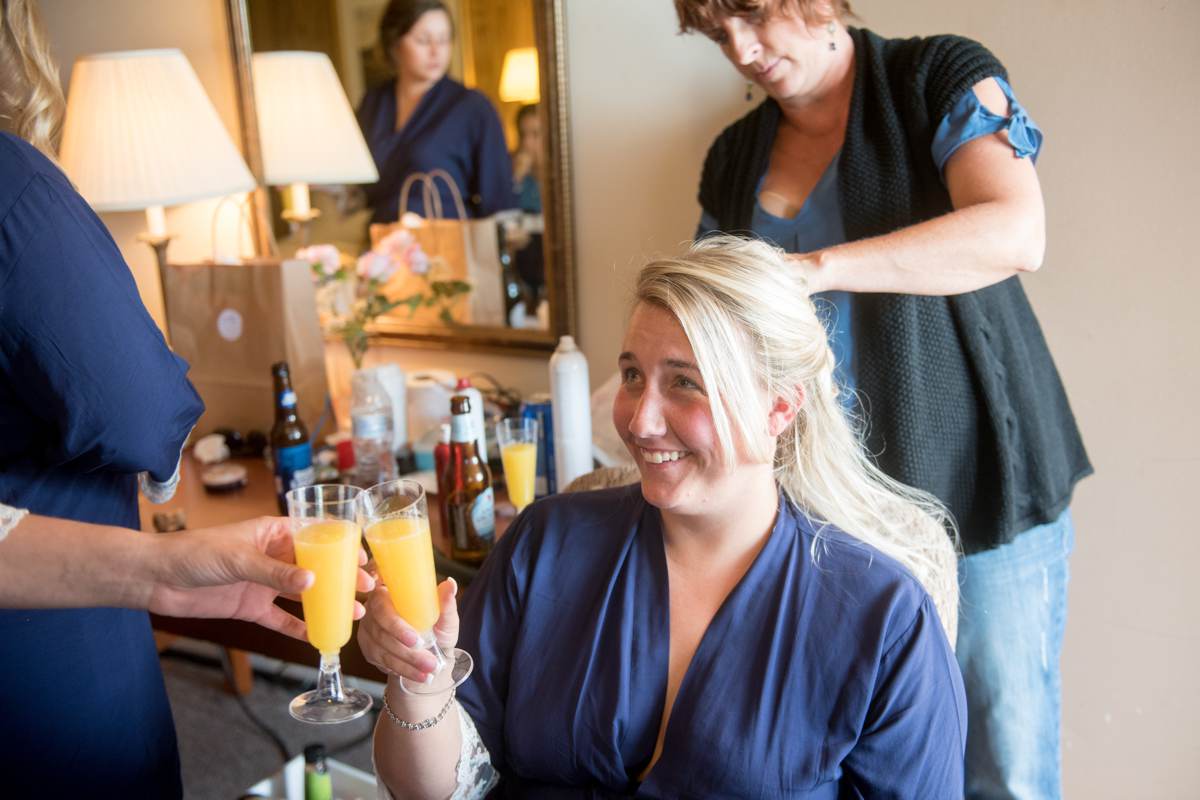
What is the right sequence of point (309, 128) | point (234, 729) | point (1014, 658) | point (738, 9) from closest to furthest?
point (738, 9)
point (1014, 658)
point (309, 128)
point (234, 729)

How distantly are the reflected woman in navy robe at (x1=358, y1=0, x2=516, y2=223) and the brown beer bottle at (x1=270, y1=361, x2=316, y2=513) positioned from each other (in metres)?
0.78

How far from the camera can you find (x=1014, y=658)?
170 centimetres

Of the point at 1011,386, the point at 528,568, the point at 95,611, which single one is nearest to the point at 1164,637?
→ the point at 1011,386

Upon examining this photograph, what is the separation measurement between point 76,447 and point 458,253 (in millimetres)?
1589

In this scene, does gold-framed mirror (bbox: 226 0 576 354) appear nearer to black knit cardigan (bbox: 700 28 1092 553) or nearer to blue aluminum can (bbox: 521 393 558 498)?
blue aluminum can (bbox: 521 393 558 498)

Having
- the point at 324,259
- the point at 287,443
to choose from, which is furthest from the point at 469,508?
the point at 324,259

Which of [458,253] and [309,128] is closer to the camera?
[458,253]

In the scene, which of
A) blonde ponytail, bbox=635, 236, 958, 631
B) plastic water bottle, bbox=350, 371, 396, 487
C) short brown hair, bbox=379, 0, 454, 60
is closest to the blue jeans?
blonde ponytail, bbox=635, 236, 958, 631

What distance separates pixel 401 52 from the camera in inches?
104

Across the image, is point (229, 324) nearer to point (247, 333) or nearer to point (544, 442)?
point (247, 333)

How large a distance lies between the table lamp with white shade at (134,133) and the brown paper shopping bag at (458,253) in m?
0.56

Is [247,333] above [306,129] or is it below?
below

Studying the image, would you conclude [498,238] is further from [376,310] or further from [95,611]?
[95,611]

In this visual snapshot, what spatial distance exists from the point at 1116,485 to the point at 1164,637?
336 mm
